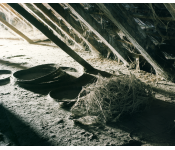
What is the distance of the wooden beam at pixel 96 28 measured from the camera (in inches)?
117

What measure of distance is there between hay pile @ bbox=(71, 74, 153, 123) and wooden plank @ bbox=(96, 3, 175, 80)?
75 centimetres

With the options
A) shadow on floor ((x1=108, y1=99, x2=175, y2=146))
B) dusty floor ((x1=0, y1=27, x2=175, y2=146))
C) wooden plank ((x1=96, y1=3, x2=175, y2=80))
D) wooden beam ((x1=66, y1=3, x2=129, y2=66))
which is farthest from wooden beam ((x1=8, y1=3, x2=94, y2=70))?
shadow on floor ((x1=108, y1=99, x2=175, y2=146))

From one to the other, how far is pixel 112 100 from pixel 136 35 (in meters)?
1.11

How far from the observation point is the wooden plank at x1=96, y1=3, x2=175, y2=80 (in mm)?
2572

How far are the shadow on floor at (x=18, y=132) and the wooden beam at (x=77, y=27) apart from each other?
1913mm

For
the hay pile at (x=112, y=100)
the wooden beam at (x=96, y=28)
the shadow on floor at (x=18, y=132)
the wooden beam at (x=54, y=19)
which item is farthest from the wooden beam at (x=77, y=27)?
the shadow on floor at (x=18, y=132)

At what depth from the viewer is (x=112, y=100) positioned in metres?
2.29

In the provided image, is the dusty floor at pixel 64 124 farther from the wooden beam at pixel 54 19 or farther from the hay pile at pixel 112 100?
the wooden beam at pixel 54 19

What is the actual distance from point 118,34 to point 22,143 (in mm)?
2507

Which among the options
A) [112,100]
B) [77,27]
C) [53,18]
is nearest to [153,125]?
[112,100]

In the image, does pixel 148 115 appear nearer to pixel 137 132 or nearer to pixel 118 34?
pixel 137 132

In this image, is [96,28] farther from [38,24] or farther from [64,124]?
[64,124]

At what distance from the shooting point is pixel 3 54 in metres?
5.42

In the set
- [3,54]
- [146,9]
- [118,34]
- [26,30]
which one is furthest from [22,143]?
[26,30]
